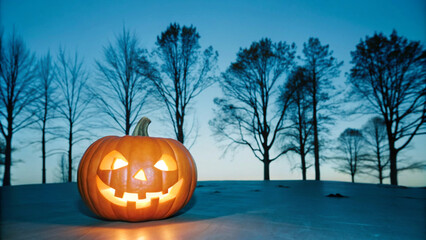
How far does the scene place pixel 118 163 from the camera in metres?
3.23

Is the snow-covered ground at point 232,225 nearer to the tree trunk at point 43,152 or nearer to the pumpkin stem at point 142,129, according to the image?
the pumpkin stem at point 142,129

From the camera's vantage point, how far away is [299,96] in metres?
15.4

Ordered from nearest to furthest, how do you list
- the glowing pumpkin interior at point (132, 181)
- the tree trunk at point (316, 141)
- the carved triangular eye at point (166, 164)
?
the glowing pumpkin interior at point (132, 181)
the carved triangular eye at point (166, 164)
the tree trunk at point (316, 141)

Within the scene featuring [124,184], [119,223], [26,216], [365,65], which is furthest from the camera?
[365,65]

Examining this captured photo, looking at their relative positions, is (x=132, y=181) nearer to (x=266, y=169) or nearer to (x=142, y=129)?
(x=142, y=129)

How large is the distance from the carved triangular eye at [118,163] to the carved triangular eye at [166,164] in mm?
401

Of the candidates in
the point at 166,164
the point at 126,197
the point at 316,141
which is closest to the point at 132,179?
the point at 126,197

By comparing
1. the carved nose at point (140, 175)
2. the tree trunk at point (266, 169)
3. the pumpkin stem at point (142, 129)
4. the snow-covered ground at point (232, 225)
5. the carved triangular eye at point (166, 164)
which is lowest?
→ the tree trunk at point (266, 169)

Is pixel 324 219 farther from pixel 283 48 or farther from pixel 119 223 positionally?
pixel 283 48

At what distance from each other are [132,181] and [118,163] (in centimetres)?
33

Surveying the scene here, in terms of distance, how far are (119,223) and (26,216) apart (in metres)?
1.86

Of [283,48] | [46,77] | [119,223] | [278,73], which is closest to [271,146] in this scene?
[278,73]

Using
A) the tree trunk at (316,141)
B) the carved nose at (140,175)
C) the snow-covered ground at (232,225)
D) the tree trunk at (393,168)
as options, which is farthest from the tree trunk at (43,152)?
the tree trunk at (393,168)

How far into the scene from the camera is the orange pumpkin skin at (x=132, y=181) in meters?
3.14
